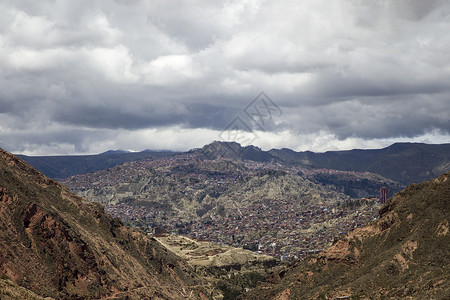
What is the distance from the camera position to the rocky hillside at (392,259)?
8225cm

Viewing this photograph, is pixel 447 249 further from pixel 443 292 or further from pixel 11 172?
pixel 11 172

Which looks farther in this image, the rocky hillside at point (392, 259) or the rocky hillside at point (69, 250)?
the rocky hillside at point (69, 250)

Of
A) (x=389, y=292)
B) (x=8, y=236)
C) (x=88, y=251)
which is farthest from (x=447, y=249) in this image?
(x=8, y=236)

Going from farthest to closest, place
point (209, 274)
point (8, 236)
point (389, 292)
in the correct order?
point (209, 274) → point (8, 236) → point (389, 292)

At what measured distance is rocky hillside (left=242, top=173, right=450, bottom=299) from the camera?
270ft

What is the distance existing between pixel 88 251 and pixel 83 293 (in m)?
13.4

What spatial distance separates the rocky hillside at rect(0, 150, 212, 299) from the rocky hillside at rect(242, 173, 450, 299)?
109 feet

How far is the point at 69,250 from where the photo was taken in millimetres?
104500

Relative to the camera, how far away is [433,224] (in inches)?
3760

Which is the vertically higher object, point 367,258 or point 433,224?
point 433,224

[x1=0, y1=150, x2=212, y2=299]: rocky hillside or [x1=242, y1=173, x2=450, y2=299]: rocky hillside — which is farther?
[x1=0, y1=150, x2=212, y2=299]: rocky hillside

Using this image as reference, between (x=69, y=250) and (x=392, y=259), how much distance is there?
70.3m

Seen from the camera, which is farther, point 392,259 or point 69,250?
point 69,250

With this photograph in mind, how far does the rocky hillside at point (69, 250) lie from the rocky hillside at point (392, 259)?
3337cm
